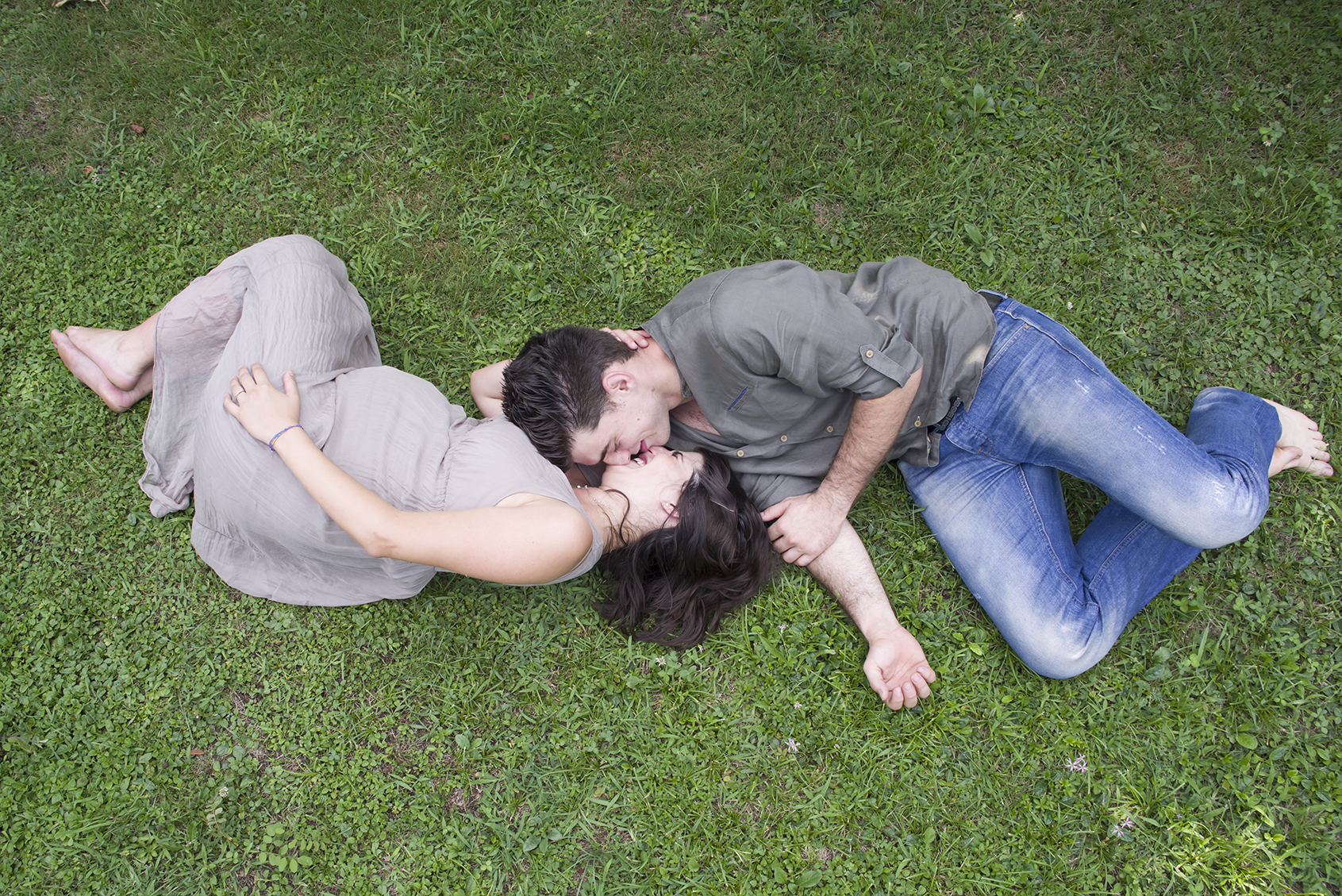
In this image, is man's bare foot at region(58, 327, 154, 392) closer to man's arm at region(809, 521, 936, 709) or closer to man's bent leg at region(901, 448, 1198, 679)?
man's arm at region(809, 521, 936, 709)

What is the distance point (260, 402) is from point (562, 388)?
46.7 inches

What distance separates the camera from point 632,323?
449 centimetres

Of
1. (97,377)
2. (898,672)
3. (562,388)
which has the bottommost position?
(898,672)

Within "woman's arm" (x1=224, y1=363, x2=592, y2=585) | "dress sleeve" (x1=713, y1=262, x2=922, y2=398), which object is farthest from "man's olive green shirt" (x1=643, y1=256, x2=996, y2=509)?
"woman's arm" (x1=224, y1=363, x2=592, y2=585)

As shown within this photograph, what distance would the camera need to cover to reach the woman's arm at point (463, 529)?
2.77 meters

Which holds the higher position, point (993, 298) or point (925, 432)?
point (993, 298)

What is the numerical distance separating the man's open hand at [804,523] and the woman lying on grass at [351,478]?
0.21 metres

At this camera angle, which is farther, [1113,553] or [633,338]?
[1113,553]

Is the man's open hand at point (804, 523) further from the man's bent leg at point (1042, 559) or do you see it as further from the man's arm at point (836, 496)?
the man's bent leg at point (1042, 559)

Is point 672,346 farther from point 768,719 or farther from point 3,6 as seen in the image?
point 3,6

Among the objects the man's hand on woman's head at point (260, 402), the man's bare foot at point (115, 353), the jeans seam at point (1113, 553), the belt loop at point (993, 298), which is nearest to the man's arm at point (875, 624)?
the jeans seam at point (1113, 553)

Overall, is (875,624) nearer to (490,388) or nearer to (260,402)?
(490,388)

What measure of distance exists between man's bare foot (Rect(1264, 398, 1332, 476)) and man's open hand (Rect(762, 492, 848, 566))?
88.1 inches

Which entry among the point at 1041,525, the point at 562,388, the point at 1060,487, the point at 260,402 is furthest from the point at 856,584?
the point at 260,402
